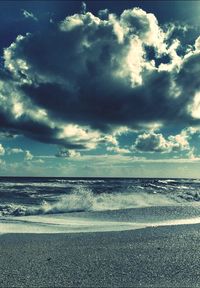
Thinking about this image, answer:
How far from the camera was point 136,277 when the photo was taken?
4.44 meters

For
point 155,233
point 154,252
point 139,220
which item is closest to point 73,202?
point 139,220

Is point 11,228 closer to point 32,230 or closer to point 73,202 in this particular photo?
point 32,230

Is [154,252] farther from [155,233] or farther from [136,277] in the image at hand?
[155,233]

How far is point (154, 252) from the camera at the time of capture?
5.76 m

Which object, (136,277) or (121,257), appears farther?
(121,257)

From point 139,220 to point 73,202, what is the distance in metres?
6.22

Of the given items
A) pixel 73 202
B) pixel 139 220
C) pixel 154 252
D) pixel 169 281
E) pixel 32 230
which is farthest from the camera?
pixel 73 202

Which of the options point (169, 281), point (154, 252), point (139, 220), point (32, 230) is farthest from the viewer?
point (139, 220)

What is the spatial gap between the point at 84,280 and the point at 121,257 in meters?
1.20

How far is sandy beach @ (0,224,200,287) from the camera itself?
432 centimetres

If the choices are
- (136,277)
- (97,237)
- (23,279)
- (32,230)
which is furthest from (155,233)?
(23,279)

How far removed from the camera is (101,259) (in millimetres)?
5312

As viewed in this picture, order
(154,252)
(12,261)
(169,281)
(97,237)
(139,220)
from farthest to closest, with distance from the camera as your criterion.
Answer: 1. (139,220)
2. (97,237)
3. (154,252)
4. (12,261)
5. (169,281)

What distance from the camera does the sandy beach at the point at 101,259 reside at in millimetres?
4324
